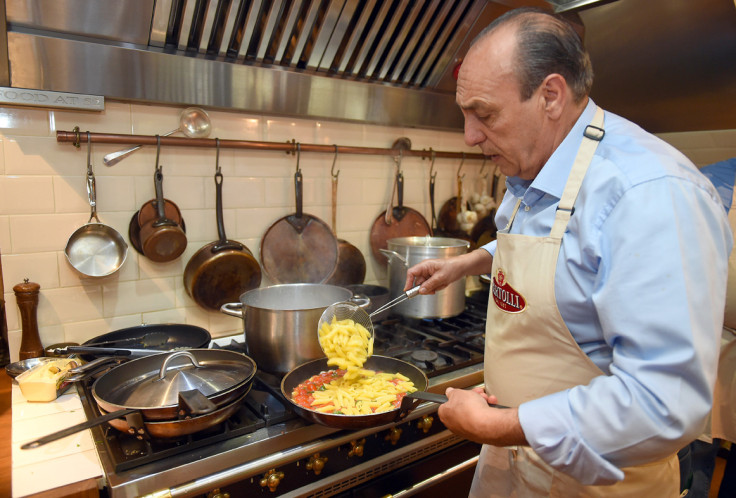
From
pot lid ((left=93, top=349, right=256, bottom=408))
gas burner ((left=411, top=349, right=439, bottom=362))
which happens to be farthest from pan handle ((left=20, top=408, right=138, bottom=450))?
gas burner ((left=411, top=349, right=439, bottom=362))

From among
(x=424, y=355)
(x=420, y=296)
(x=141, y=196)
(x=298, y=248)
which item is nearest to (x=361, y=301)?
(x=424, y=355)

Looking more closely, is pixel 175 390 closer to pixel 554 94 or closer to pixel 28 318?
pixel 28 318

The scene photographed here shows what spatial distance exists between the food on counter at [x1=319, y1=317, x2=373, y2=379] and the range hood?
0.86 metres

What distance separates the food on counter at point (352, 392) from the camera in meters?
1.24

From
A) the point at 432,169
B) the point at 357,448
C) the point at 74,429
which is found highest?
the point at 432,169

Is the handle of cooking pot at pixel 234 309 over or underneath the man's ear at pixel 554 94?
underneath

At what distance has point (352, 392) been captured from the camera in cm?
133

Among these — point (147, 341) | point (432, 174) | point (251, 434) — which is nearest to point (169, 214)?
point (147, 341)

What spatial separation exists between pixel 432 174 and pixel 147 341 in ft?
4.73

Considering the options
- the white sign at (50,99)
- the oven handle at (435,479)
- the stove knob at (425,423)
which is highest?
the white sign at (50,99)

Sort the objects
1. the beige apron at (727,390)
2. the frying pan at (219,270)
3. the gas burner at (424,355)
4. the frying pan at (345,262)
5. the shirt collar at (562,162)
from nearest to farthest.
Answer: the shirt collar at (562,162) → the gas burner at (424,355) → the frying pan at (219,270) → the beige apron at (727,390) → the frying pan at (345,262)

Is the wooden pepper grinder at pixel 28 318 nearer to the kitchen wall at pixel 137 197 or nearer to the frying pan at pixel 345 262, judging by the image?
the kitchen wall at pixel 137 197

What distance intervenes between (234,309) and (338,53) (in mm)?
1030

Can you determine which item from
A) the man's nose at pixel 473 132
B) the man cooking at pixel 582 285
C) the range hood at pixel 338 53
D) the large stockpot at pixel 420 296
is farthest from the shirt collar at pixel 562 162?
the range hood at pixel 338 53
